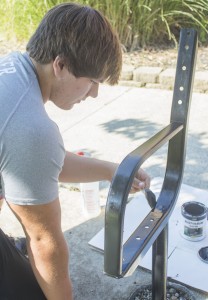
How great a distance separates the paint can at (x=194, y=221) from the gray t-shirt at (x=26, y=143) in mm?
926

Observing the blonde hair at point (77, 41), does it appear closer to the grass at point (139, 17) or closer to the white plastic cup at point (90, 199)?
the white plastic cup at point (90, 199)

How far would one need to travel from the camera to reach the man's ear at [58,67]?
1.42m

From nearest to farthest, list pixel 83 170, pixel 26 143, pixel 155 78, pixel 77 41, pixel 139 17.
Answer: pixel 26 143 < pixel 77 41 < pixel 83 170 < pixel 155 78 < pixel 139 17

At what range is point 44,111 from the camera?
1370mm

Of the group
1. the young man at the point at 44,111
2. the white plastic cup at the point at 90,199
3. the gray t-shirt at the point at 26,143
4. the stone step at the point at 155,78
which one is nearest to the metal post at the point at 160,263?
the young man at the point at 44,111

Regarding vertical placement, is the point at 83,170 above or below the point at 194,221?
above

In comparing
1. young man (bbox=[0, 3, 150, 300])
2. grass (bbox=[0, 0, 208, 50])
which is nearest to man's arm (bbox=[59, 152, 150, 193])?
young man (bbox=[0, 3, 150, 300])

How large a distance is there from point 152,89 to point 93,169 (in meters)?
2.75

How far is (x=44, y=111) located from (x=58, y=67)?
6.4 inches

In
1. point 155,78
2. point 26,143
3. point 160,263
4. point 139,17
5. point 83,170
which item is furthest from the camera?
point 139,17

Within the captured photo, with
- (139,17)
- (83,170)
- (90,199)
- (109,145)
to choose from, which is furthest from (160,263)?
(139,17)

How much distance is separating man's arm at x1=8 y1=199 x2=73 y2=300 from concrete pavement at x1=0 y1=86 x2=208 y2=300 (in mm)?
507

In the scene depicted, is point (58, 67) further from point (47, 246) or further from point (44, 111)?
point (47, 246)

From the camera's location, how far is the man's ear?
1424mm
